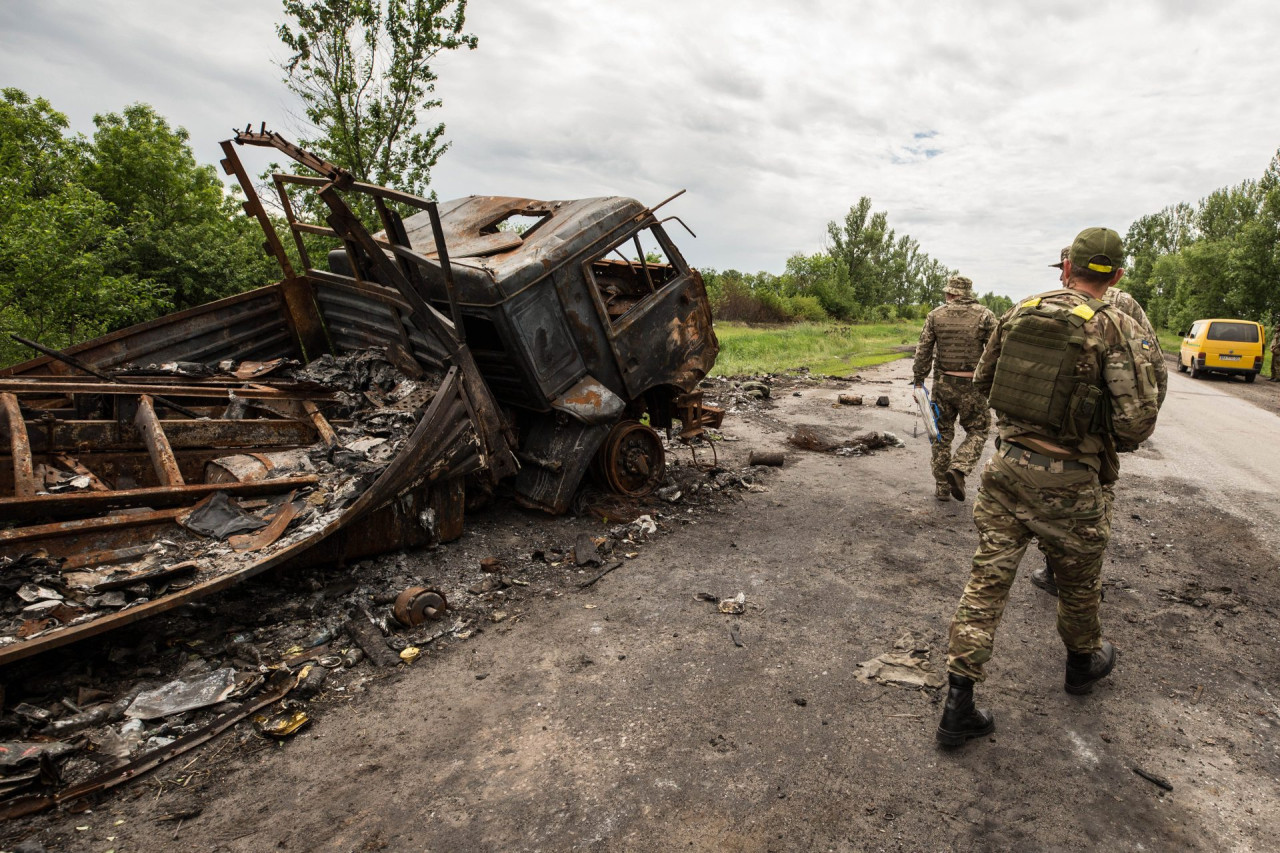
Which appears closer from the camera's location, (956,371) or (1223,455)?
(956,371)

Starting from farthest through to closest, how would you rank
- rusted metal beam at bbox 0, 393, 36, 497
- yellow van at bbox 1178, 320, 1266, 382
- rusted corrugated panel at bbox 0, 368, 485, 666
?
yellow van at bbox 1178, 320, 1266, 382 → rusted metal beam at bbox 0, 393, 36, 497 → rusted corrugated panel at bbox 0, 368, 485, 666

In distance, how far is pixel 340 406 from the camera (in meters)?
4.52

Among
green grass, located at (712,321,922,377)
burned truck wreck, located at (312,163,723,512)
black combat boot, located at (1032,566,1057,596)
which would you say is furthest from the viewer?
green grass, located at (712,321,922,377)

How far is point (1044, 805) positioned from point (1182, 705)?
1.08m

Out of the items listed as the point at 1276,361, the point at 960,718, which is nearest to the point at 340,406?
the point at 960,718

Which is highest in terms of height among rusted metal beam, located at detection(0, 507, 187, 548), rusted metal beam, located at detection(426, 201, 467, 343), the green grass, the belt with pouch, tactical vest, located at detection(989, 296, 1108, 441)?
rusted metal beam, located at detection(426, 201, 467, 343)

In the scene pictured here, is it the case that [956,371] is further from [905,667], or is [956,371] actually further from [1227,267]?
[1227,267]

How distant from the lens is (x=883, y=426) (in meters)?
8.78

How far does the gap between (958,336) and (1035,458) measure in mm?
3077

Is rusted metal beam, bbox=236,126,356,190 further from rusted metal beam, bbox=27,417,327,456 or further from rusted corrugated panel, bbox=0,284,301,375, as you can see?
rusted corrugated panel, bbox=0,284,301,375

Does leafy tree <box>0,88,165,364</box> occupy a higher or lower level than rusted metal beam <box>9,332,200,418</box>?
higher

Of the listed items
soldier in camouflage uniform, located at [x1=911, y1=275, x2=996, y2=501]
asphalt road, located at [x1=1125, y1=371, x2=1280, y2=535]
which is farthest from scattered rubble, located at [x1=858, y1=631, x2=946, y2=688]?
asphalt road, located at [x1=1125, y1=371, x2=1280, y2=535]

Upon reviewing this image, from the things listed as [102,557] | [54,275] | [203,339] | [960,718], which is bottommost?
[960,718]

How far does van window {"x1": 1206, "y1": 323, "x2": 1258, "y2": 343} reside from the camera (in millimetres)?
15273
